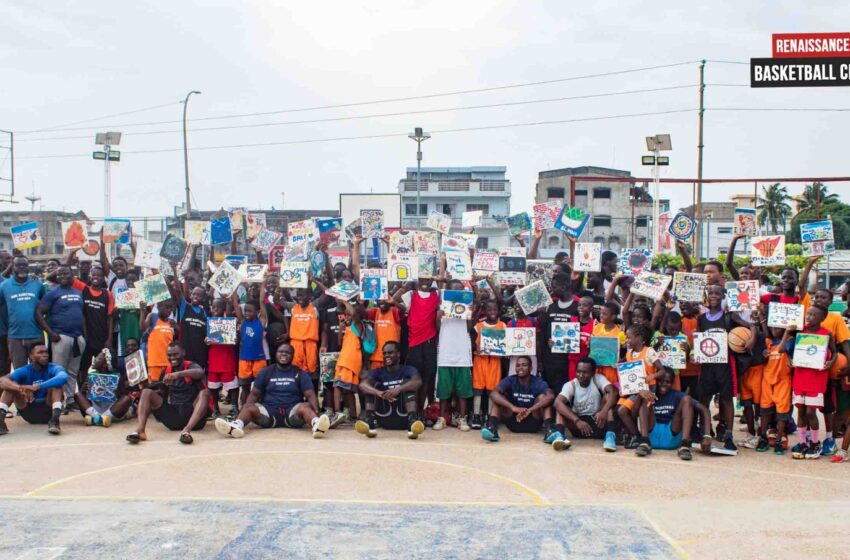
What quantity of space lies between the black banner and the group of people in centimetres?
599

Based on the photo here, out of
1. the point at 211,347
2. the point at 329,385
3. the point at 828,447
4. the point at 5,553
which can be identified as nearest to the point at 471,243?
the point at 329,385

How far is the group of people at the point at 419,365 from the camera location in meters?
10.9

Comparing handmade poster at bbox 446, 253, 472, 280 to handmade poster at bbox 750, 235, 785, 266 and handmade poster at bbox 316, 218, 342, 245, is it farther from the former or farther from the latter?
handmade poster at bbox 750, 235, 785, 266

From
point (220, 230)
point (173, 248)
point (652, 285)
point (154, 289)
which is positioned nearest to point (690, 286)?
point (652, 285)

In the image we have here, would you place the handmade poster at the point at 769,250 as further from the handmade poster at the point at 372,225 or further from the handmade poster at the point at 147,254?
the handmade poster at the point at 147,254

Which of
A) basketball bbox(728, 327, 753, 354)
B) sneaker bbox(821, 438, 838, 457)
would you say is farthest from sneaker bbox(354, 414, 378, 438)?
sneaker bbox(821, 438, 838, 457)

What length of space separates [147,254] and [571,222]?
21.6 feet

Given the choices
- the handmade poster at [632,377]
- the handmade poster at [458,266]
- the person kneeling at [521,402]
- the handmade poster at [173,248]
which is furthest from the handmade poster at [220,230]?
the handmade poster at [632,377]

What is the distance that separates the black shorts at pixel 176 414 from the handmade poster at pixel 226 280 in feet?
5.56

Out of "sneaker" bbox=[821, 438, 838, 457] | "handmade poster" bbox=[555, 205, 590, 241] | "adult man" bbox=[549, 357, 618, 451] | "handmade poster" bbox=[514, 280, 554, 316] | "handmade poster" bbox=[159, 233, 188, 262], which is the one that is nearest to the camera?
"sneaker" bbox=[821, 438, 838, 457]

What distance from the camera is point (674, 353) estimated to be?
430 inches

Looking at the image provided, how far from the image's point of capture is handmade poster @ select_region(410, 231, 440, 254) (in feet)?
43.7

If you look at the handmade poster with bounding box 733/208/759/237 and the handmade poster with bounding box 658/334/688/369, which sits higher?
the handmade poster with bounding box 733/208/759/237

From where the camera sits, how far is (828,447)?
415 inches
